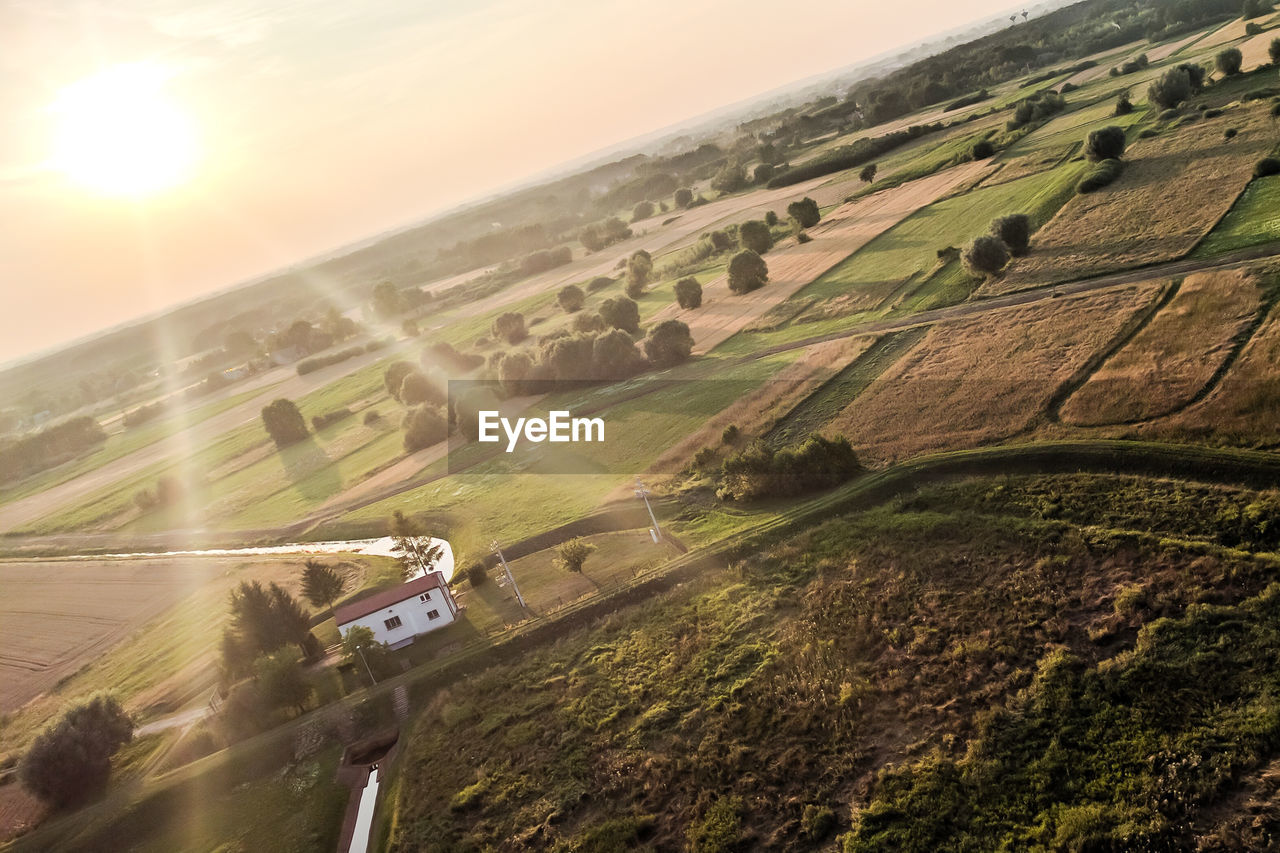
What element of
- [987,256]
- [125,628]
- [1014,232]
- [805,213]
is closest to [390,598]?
[125,628]

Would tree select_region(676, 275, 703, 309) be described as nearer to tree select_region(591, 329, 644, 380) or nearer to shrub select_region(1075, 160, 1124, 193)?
tree select_region(591, 329, 644, 380)

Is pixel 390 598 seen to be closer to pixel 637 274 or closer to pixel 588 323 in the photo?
pixel 588 323

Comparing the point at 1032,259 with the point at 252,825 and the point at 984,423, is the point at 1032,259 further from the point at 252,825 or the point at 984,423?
the point at 252,825

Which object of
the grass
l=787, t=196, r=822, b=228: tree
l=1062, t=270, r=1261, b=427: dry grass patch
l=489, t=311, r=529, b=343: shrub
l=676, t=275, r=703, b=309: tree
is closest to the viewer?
l=1062, t=270, r=1261, b=427: dry grass patch

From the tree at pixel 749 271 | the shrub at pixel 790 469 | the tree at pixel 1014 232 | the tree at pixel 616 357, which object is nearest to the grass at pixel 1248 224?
the tree at pixel 1014 232

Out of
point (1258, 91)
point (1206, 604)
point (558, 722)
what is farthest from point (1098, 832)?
point (1258, 91)

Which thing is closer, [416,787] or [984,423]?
[416,787]

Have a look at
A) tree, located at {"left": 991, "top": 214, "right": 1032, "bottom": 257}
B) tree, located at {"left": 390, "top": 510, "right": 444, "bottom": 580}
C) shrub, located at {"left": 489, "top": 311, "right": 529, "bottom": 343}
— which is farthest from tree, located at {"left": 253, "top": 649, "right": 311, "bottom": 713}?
shrub, located at {"left": 489, "top": 311, "right": 529, "bottom": 343}

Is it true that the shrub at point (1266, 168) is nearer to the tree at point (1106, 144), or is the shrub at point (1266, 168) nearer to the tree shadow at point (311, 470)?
the tree at point (1106, 144)
